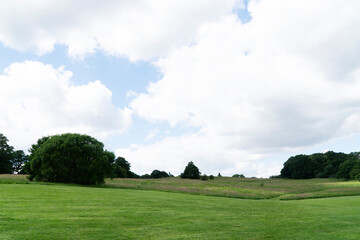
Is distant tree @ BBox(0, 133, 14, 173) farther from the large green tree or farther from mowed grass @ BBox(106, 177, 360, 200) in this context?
the large green tree

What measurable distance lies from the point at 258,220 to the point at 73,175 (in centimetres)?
4576

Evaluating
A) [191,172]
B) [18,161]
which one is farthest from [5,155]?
[191,172]

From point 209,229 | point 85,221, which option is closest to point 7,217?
point 85,221

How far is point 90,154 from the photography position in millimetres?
56719

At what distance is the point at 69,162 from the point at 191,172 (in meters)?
63.8

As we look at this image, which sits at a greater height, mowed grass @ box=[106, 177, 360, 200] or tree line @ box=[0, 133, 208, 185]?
tree line @ box=[0, 133, 208, 185]

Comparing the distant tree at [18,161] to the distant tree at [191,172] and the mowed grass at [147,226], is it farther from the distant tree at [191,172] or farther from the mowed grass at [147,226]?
the mowed grass at [147,226]

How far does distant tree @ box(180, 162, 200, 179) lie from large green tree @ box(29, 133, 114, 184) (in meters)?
57.9

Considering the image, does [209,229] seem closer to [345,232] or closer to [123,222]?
[123,222]

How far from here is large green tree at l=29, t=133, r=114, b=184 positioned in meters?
54.1

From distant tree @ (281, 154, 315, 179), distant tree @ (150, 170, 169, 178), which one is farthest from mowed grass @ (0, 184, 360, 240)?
distant tree @ (281, 154, 315, 179)

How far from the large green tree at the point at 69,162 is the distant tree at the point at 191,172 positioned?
57.9 meters

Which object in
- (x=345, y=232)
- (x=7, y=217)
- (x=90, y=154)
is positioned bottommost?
(x=345, y=232)

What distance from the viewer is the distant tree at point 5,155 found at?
9781 cm
